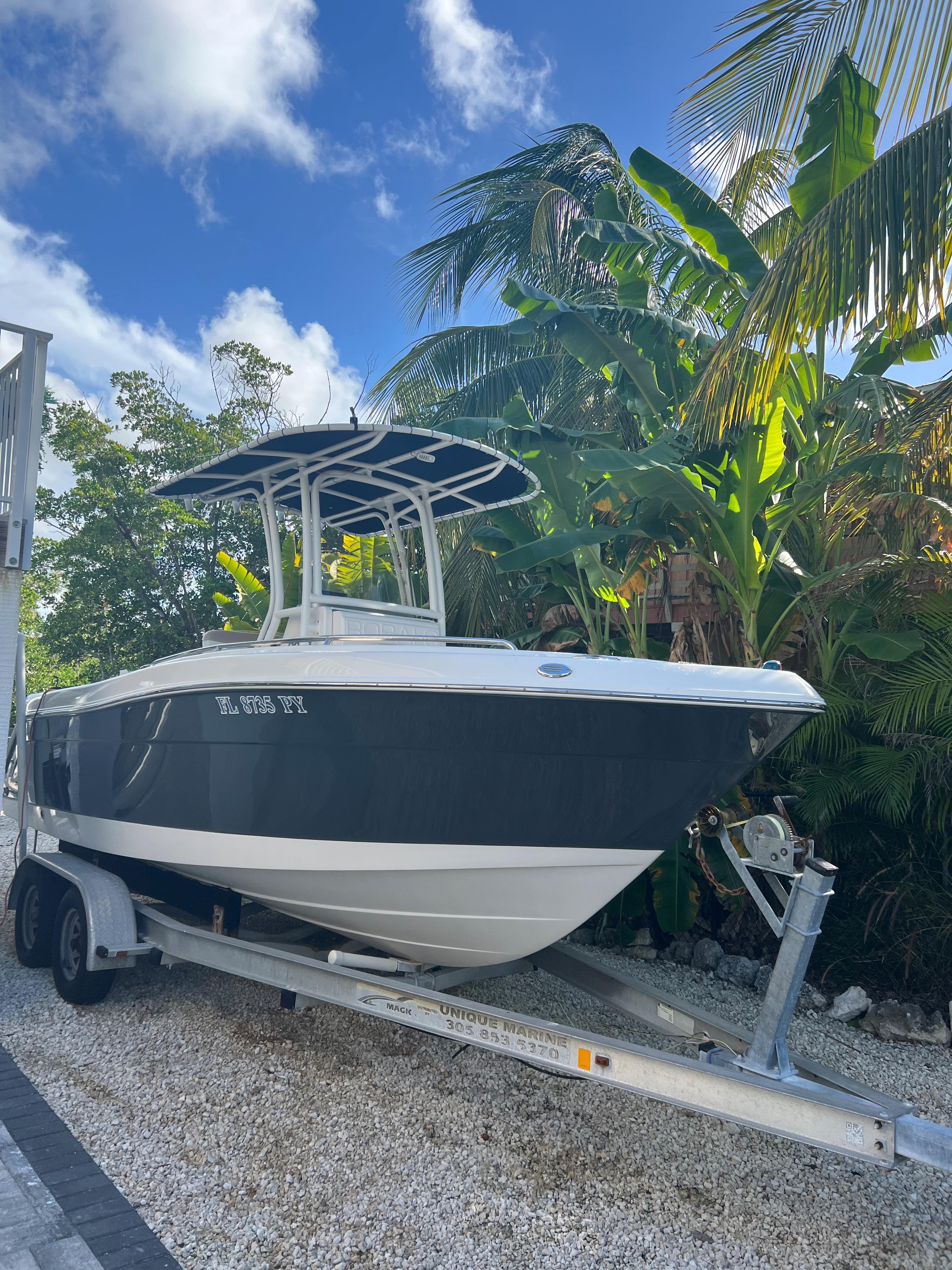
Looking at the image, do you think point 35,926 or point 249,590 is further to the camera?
point 249,590

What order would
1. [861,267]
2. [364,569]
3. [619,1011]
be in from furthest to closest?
[364,569], [861,267], [619,1011]

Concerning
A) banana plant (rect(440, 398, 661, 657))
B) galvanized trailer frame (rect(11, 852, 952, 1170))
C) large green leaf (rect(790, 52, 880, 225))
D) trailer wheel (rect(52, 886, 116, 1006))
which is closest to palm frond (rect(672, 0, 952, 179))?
large green leaf (rect(790, 52, 880, 225))

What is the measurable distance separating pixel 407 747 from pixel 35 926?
9.96ft

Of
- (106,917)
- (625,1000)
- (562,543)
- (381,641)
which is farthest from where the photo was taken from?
(562,543)

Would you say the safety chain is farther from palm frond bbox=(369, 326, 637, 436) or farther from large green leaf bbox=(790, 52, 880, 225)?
palm frond bbox=(369, 326, 637, 436)

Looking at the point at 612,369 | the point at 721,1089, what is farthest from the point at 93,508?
the point at 721,1089

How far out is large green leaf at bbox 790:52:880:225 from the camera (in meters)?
4.49

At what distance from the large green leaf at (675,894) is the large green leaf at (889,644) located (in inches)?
55.7

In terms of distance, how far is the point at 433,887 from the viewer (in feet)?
10.3

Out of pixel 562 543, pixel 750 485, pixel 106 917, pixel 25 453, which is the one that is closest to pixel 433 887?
pixel 106 917

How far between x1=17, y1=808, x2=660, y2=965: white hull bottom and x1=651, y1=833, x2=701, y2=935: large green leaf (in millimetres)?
1743

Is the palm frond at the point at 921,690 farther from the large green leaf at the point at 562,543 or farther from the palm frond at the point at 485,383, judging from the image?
the palm frond at the point at 485,383

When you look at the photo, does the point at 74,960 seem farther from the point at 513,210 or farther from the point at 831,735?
the point at 513,210

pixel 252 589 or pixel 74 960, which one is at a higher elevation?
pixel 252 589
